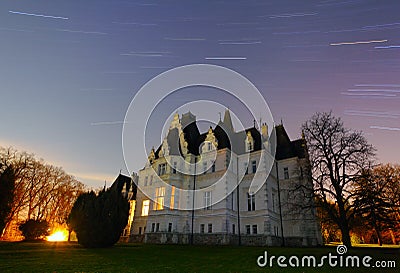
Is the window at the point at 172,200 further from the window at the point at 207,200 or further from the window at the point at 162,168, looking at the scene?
the window at the point at 207,200

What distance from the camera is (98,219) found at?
2120 cm

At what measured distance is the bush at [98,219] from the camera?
21.0m

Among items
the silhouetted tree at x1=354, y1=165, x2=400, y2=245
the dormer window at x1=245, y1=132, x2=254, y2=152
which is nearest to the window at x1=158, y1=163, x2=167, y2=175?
the dormer window at x1=245, y1=132, x2=254, y2=152

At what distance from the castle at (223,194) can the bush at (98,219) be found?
360 inches

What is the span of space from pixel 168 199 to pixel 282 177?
15772 millimetres

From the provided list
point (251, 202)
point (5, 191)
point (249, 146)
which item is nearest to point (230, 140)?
point (249, 146)

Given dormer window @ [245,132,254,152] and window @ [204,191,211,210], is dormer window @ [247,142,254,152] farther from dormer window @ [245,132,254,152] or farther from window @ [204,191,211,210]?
window @ [204,191,211,210]

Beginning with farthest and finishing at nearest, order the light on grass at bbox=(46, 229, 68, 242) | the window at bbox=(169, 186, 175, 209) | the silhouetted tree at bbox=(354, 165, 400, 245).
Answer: the light on grass at bbox=(46, 229, 68, 242) < the window at bbox=(169, 186, 175, 209) < the silhouetted tree at bbox=(354, 165, 400, 245)

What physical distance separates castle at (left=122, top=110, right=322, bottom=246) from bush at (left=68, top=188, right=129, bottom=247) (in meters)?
A: 9.14

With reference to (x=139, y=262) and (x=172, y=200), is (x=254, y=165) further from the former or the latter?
(x=139, y=262)

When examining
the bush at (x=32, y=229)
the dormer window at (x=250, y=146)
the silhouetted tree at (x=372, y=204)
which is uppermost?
the dormer window at (x=250, y=146)

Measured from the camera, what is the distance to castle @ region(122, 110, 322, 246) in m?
29.9

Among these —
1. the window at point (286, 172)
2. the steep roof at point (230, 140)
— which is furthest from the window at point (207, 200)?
the window at point (286, 172)

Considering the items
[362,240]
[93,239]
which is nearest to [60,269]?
[93,239]
